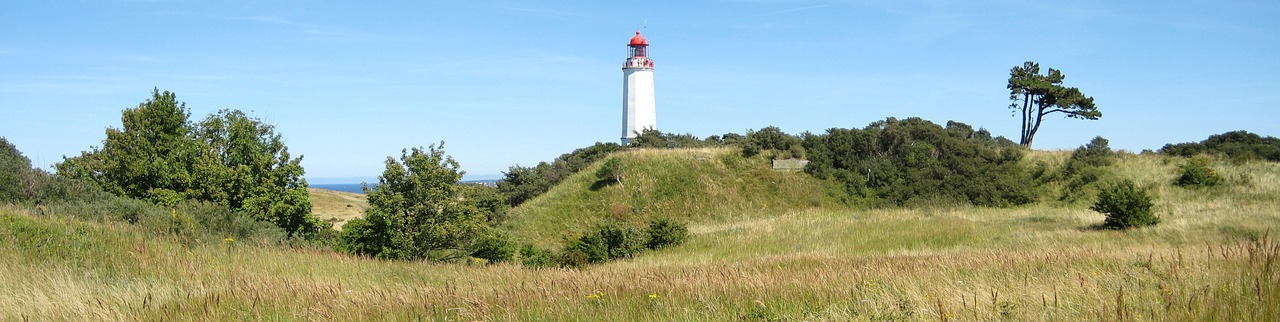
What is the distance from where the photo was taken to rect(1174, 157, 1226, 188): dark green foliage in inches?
1294

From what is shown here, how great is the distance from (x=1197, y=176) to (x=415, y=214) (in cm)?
2882

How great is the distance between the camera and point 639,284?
320 inches

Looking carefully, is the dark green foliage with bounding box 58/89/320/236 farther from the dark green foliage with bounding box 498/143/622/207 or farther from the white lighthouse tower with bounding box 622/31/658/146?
the white lighthouse tower with bounding box 622/31/658/146

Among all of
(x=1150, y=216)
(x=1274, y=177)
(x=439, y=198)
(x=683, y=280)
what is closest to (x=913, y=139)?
(x=1274, y=177)

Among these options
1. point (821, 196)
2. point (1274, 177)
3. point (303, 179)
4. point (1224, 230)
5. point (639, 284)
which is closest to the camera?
point (639, 284)

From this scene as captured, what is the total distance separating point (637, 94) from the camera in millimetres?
64688

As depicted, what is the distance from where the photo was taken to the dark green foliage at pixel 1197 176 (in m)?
32.9

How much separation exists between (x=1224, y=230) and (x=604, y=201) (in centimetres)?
2273

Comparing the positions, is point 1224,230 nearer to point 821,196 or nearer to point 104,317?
point 821,196

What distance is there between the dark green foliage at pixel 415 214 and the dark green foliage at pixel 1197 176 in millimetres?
27061

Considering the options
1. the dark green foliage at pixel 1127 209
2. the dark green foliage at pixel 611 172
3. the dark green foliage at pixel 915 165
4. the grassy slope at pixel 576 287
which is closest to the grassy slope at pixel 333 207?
the dark green foliage at pixel 611 172

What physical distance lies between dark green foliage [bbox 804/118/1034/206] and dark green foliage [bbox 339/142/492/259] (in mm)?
20781

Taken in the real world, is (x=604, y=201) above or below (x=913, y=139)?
below

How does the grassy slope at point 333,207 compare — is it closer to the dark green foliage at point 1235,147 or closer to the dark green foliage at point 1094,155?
the dark green foliage at point 1094,155
